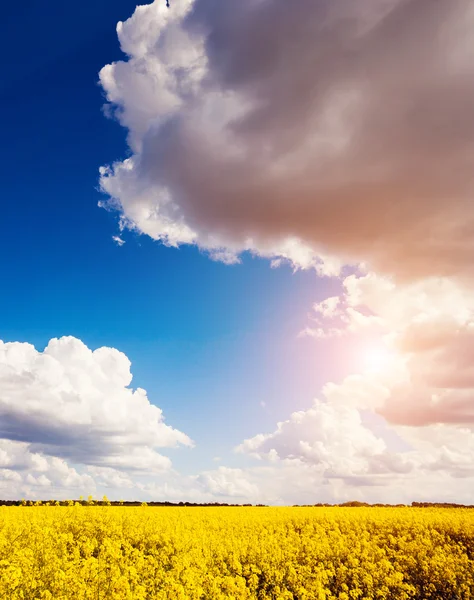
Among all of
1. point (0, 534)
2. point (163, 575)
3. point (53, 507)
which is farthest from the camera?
point (53, 507)

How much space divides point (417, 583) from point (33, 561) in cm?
1462

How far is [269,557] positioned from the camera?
18.3 metres

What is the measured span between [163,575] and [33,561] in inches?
155

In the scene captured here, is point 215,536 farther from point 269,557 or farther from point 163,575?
point 163,575

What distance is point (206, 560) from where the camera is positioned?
17.1 meters

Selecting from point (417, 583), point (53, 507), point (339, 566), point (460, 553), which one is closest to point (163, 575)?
point (339, 566)

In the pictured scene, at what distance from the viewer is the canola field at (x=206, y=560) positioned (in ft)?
40.2

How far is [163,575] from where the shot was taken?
14.1m

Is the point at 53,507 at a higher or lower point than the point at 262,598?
higher

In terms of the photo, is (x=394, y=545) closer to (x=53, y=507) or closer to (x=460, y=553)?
(x=460, y=553)

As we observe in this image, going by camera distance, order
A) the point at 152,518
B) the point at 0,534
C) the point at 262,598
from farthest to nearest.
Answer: the point at 152,518 < the point at 0,534 < the point at 262,598

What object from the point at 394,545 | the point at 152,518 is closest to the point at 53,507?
the point at 152,518

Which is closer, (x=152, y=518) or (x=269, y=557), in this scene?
(x=269, y=557)

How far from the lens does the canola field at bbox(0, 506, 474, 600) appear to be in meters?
12.2
